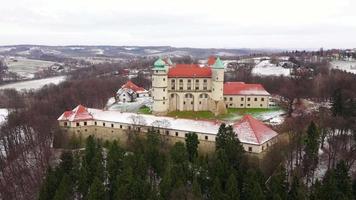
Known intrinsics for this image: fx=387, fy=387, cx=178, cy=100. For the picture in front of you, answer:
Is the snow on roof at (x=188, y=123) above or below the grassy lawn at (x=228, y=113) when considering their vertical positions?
above

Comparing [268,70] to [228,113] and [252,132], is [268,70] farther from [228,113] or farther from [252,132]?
[252,132]

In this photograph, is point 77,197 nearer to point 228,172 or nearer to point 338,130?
point 228,172

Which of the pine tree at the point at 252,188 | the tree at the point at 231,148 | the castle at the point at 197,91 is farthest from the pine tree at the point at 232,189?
the castle at the point at 197,91

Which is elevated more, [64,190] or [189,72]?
[189,72]

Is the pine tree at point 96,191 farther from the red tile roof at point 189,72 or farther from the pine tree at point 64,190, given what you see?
the red tile roof at point 189,72

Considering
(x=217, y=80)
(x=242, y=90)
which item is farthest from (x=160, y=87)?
(x=242, y=90)

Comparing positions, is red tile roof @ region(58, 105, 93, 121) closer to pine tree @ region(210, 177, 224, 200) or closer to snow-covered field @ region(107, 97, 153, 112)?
snow-covered field @ region(107, 97, 153, 112)

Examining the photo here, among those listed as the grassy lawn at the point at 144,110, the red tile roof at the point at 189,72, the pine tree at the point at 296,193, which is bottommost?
the pine tree at the point at 296,193
